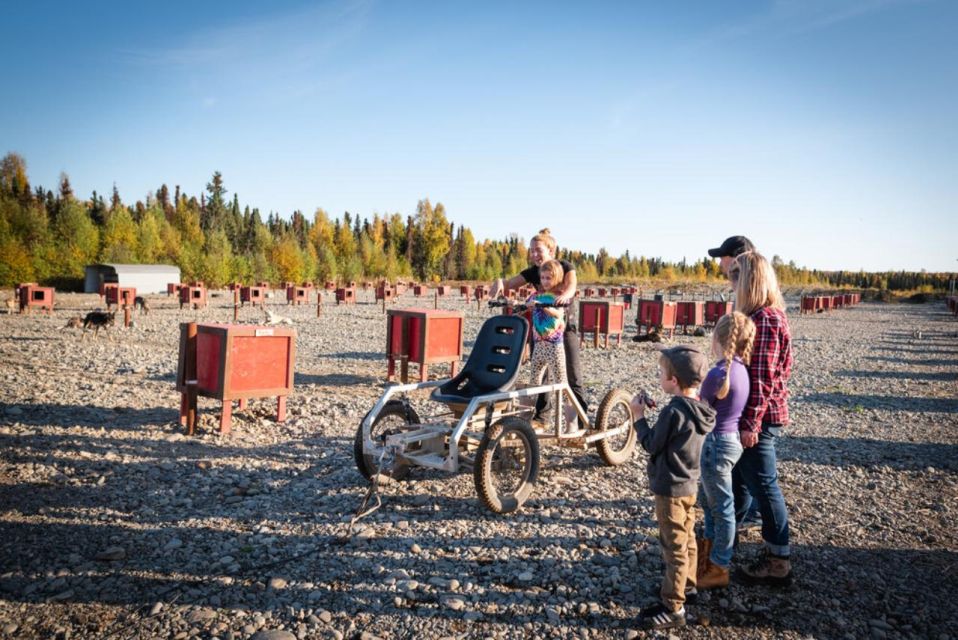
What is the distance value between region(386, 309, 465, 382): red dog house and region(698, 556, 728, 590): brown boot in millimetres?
6731

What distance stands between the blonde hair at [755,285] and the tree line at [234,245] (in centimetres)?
5395

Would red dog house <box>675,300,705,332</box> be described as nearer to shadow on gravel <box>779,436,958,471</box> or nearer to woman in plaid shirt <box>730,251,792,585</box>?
shadow on gravel <box>779,436,958,471</box>

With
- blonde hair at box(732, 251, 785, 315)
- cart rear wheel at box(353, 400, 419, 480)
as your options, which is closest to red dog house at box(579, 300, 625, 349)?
cart rear wheel at box(353, 400, 419, 480)

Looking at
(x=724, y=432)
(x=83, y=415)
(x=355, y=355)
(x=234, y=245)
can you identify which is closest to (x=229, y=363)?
(x=83, y=415)

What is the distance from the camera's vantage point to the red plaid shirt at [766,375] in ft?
11.5

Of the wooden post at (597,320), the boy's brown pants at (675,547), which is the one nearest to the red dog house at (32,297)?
the wooden post at (597,320)

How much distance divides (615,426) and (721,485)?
270cm

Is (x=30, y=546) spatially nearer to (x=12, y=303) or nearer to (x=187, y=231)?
(x=12, y=303)

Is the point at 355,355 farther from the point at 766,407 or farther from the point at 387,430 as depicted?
the point at 766,407

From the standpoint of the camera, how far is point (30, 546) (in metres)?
3.81

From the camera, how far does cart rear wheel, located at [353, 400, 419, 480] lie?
4859 millimetres

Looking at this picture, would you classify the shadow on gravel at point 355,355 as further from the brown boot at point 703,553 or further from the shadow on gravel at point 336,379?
the brown boot at point 703,553

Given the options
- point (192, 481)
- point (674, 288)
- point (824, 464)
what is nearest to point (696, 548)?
point (824, 464)

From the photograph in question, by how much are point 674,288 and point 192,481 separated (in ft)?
265
